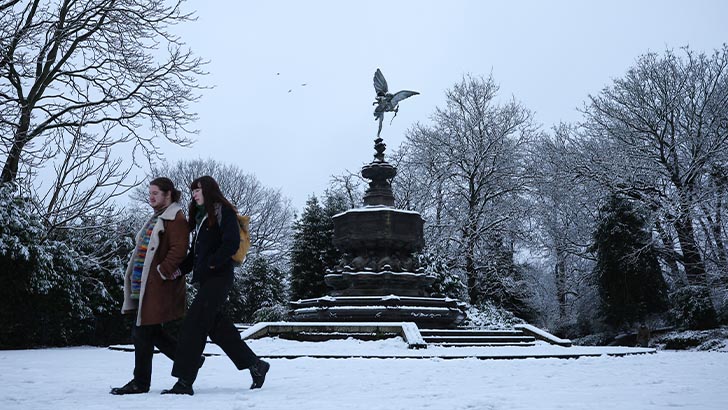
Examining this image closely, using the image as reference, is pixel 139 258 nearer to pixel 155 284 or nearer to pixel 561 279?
pixel 155 284

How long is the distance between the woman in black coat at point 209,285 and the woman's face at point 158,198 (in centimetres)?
22

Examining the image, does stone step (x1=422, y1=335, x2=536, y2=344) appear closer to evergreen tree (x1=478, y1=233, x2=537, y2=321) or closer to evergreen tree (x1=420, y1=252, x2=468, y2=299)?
evergreen tree (x1=420, y1=252, x2=468, y2=299)

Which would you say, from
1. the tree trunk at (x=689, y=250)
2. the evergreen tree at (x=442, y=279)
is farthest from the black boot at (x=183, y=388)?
the tree trunk at (x=689, y=250)

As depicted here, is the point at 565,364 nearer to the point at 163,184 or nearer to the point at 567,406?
the point at 567,406

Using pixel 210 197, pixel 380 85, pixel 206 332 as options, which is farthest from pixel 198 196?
pixel 380 85

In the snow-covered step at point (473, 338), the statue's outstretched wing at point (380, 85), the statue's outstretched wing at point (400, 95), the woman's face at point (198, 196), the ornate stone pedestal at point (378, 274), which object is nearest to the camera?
the woman's face at point (198, 196)

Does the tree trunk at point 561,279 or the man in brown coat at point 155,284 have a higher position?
the tree trunk at point 561,279

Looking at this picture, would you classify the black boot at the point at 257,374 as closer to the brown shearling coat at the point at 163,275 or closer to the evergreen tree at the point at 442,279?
the brown shearling coat at the point at 163,275

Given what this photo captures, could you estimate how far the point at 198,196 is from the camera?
4914 mm


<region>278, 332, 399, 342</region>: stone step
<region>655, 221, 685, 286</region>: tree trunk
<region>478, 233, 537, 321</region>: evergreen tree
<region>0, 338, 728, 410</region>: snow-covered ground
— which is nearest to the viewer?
<region>0, 338, 728, 410</region>: snow-covered ground

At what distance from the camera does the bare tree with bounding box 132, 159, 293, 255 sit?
3509cm

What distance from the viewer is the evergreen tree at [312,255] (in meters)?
21.7

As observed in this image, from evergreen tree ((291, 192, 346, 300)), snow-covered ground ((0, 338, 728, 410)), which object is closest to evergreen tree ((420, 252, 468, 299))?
evergreen tree ((291, 192, 346, 300))

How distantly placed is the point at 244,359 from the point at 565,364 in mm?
4932
